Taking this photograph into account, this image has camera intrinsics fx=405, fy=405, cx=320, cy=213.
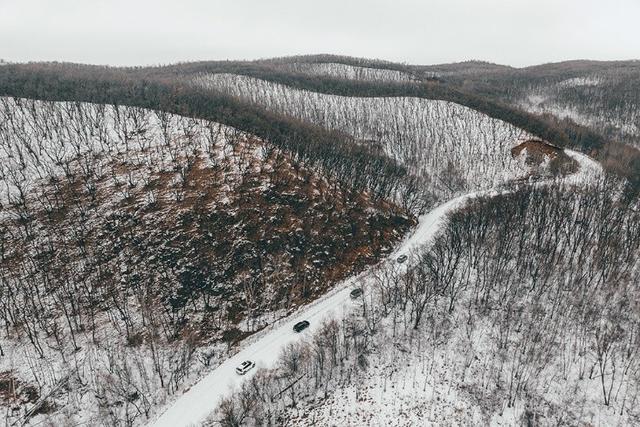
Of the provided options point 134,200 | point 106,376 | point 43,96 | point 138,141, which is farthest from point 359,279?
point 43,96

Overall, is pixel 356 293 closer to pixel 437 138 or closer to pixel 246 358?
pixel 246 358

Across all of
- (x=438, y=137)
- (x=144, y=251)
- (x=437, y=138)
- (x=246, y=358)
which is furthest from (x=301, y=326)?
(x=438, y=137)

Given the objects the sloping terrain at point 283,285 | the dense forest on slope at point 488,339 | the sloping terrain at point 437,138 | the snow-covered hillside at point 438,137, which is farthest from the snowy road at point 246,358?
the snow-covered hillside at point 438,137

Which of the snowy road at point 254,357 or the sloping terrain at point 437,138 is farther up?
the sloping terrain at point 437,138

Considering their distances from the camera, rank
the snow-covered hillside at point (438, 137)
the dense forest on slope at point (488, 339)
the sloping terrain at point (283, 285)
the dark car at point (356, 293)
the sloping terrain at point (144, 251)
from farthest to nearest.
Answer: the snow-covered hillside at point (438, 137)
the dark car at point (356, 293)
the sloping terrain at point (144, 251)
the sloping terrain at point (283, 285)
the dense forest on slope at point (488, 339)

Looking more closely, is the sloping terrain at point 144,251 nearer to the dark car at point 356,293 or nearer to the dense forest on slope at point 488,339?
the dark car at point 356,293

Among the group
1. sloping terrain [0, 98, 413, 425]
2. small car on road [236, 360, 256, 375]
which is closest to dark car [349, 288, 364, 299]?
sloping terrain [0, 98, 413, 425]
